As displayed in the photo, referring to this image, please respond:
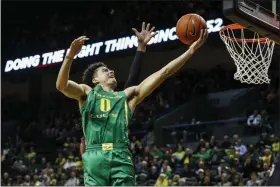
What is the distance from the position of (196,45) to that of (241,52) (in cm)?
471

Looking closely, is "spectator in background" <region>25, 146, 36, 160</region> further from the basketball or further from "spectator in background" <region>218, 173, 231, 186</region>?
the basketball

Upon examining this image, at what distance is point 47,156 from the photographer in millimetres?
17922

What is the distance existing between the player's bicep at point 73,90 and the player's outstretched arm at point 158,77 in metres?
0.32

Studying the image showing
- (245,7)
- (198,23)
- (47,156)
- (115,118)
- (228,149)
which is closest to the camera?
(115,118)

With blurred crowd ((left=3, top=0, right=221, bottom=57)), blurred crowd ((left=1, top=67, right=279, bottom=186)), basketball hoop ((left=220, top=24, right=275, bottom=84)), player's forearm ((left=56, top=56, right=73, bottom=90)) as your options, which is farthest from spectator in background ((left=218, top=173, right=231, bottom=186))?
player's forearm ((left=56, top=56, right=73, bottom=90))

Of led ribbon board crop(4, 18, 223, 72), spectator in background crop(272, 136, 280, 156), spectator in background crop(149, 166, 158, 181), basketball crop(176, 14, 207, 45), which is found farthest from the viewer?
led ribbon board crop(4, 18, 223, 72)

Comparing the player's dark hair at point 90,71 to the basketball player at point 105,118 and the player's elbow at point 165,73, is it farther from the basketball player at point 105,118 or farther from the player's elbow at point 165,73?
the player's elbow at point 165,73

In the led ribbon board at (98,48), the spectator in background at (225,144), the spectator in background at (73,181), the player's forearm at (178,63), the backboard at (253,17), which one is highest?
the led ribbon board at (98,48)

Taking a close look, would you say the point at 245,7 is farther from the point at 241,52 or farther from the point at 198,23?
the point at 241,52

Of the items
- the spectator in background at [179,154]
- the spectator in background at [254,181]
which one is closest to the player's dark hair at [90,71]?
the spectator in background at [254,181]

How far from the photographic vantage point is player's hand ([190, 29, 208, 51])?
447 centimetres

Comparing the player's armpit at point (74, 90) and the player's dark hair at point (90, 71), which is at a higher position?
the player's dark hair at point (90, 71)

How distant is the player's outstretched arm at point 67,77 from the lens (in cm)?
415

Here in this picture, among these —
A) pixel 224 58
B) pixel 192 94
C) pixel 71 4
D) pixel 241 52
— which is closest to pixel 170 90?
pixel 192 94
